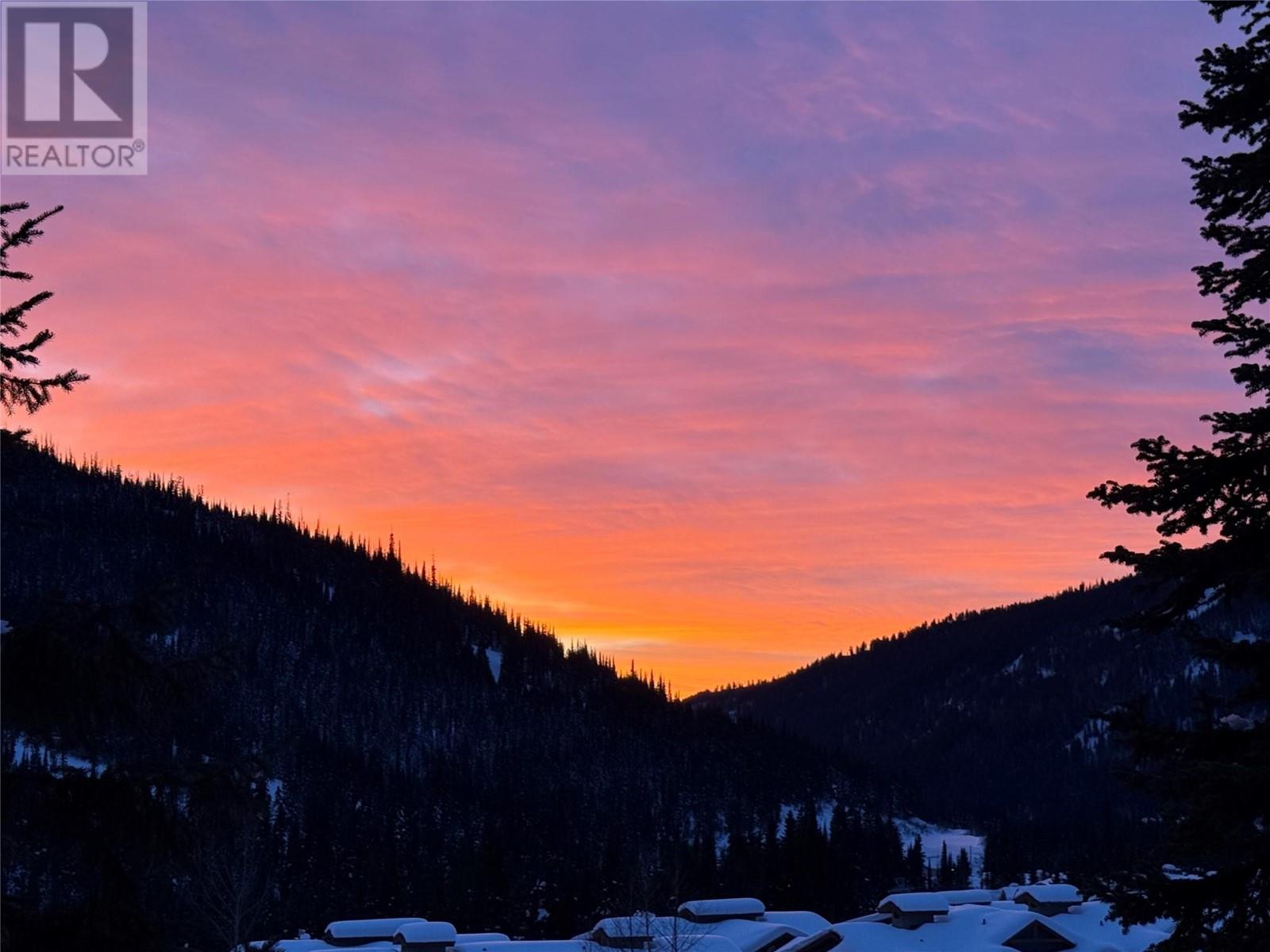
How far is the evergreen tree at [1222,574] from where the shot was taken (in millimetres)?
13078

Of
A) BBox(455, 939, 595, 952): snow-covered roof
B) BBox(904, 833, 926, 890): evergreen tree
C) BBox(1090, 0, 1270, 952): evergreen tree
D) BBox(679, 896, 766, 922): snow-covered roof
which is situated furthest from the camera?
BBox(904, 833, 926, 890): evergreen tree

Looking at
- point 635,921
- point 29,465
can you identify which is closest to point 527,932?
point 635,921

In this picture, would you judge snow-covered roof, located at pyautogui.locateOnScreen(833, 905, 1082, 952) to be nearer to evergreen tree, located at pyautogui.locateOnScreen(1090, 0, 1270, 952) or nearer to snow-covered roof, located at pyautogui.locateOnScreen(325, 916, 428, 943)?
snow-covered roof, located at pyautogui.locateOnScreen(325, 916, 428, 943)

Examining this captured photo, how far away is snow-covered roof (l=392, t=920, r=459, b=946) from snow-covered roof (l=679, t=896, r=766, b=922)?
1537 cm

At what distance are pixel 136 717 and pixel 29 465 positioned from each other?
3.53 meters

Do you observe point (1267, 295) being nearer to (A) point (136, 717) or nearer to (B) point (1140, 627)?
(B) point (1140, 627)

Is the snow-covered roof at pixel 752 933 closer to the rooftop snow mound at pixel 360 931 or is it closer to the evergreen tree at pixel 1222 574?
the rooftop snow mound at pixel 360 931

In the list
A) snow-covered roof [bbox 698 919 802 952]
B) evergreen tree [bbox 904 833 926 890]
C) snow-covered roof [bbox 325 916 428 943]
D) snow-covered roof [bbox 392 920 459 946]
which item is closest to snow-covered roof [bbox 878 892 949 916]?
snow-covered roof [bbox 698 919 802 952]

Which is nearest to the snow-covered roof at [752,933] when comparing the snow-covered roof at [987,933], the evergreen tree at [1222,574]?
the snow-covered roof at [987,933]

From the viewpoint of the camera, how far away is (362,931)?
80.3 metres

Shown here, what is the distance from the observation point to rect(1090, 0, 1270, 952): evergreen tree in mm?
13078

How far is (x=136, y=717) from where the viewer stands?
468 inches

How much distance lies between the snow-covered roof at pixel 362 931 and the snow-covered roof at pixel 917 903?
27081 mm

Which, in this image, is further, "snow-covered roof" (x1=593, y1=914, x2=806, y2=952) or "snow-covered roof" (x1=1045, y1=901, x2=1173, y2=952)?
"snow-covered roof" (x1=593, y1=914, x2=806, y2=952)
